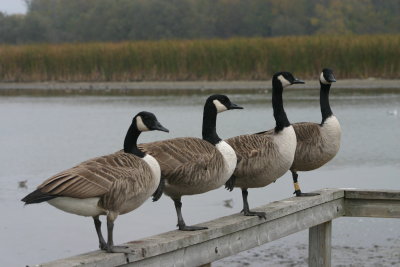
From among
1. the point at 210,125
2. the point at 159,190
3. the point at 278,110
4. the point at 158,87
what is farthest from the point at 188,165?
the point at 158,87

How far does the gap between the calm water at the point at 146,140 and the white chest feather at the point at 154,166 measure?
3.81 m

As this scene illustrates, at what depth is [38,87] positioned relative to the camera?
39.2m

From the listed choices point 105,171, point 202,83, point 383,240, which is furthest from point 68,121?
point 105,171

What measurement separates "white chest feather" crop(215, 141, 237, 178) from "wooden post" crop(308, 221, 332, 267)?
1260 mm

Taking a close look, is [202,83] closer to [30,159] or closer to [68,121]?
[68,121]

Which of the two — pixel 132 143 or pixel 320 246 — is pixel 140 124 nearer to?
pixel 132 143

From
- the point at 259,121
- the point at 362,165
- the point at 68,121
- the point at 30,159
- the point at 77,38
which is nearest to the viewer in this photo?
the point at 362,165

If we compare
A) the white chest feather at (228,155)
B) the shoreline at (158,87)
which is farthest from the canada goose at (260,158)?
the shoreline at (158,87)

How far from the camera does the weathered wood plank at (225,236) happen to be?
5.36m

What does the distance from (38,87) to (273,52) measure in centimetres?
1029

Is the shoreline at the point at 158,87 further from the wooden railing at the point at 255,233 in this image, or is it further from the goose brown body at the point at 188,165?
the goose brown body at the point at 188,165

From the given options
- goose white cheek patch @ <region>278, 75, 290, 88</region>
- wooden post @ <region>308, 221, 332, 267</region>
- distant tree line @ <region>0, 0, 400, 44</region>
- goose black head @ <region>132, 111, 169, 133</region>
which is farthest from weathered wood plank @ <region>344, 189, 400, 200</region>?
distant tree line @ <region>0, 0, 400, 44</region>

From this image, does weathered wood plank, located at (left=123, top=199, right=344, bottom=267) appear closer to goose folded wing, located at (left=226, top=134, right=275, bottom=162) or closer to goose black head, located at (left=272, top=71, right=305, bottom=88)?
goose folded wing, located at (left=226, top=134, right=275, bottom=162)

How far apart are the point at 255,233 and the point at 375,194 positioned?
1263mm
